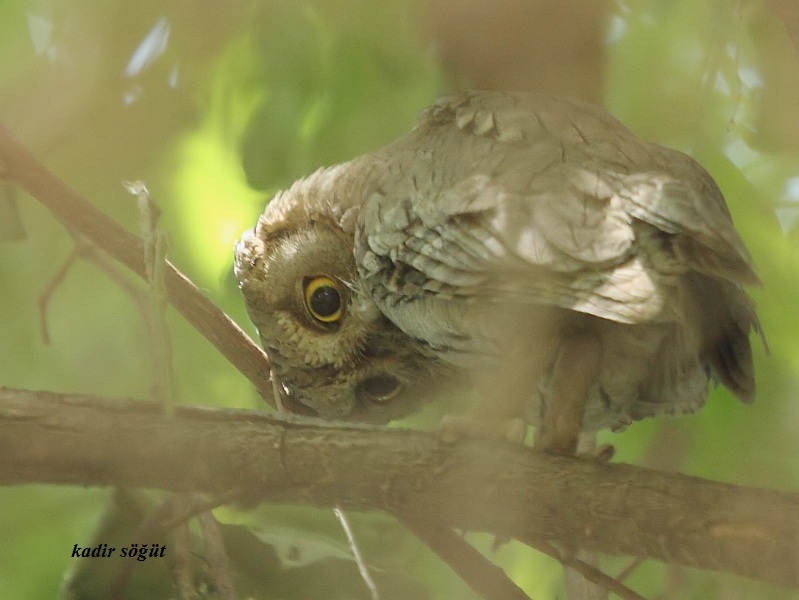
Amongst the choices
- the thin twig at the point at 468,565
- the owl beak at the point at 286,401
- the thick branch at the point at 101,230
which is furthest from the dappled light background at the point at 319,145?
the thin twig at the point at 468,565

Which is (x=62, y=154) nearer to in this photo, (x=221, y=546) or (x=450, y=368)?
(x=221, y=546)

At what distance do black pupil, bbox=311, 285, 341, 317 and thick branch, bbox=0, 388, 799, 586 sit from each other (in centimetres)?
106

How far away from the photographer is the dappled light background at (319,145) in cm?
197

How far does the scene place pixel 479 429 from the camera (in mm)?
2279

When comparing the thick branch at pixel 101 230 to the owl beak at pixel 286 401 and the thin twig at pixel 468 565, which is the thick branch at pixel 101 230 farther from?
the thin twig at pixel 468 565

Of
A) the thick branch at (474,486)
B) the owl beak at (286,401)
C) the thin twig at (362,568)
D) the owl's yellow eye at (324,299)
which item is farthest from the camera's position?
the owl's yellow eye at (324,299)

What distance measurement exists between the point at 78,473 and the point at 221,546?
0.66m

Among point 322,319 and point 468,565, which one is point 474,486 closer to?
point 468,565

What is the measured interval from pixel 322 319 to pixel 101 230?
3.16 ft

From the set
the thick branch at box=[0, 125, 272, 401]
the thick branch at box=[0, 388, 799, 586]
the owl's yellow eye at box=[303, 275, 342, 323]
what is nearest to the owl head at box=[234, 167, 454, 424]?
the owl's yellow eye at box=[303, 275, 342, 323]

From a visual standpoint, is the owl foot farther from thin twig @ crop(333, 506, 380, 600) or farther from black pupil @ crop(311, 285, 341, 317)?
black pupil @ crop(311, 285, 341, 317)

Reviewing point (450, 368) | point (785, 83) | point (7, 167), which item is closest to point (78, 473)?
point (7, 167)

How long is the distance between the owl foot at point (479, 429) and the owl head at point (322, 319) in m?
0.54

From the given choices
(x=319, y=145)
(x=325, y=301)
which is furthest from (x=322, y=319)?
(x=319, y=145)
